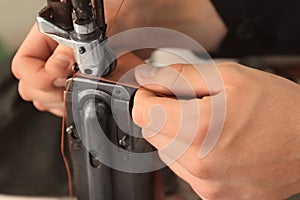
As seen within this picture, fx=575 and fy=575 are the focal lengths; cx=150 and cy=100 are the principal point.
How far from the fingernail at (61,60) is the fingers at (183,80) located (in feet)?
0.29

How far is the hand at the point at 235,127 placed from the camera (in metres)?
0.44

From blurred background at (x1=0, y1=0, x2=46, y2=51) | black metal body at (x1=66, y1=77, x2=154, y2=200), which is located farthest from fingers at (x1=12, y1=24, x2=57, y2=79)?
blurred background at (x1=0, y1=0, x2=46, y2=51)

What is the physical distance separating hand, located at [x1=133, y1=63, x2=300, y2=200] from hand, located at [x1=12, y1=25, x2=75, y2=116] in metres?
0.11

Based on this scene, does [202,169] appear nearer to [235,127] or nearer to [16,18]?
[235,127]

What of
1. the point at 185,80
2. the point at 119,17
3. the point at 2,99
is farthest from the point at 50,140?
the point at 185,80

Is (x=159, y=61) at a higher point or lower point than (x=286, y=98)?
lower

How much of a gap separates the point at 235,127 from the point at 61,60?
0.60 feet

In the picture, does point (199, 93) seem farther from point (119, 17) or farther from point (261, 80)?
point (119, 17)

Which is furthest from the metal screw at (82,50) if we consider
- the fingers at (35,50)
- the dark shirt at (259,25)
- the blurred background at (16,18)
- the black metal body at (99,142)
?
the blurred background at (16,18)

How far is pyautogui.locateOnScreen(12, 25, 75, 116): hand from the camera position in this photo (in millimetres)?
540

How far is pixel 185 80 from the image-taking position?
46 centimetres

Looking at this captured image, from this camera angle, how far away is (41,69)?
1.85ft

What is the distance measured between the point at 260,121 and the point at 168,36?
255 mm

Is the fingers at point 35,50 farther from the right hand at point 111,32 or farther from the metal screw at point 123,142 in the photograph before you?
the metal screw at point 123,142
